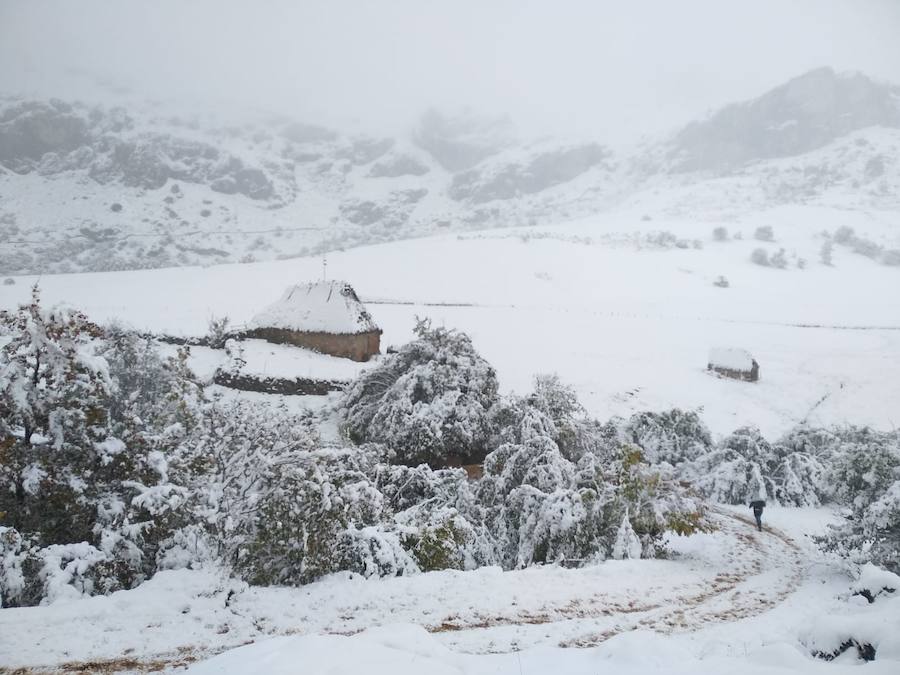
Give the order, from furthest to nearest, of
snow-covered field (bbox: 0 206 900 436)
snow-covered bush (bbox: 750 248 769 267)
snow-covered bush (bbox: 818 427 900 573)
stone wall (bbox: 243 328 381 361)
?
snow-covered bush (bbox: 750 248 769 267), snow-covered field (bbox: 0 206 900 436), stone wall (bbox: 243 328 381 361), snow-covered bush (bbox: 818 427 900 573)

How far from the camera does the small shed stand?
3206 centimetres

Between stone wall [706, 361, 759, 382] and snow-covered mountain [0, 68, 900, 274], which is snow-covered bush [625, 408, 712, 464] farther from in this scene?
snow-covered mountain [0, 68, 900, 274]

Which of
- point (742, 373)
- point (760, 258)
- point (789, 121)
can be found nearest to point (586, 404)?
point (742, 373)

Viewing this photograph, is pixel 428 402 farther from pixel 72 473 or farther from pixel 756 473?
pixel 756 473

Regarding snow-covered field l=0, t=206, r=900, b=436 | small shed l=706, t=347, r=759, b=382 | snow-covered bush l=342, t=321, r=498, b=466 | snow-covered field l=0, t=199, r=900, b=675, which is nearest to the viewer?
snow-covered field l=0, t=199, r=900, b=675

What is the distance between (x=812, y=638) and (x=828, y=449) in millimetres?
16428

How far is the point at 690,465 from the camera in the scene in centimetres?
1878

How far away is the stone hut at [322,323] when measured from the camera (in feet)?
77.7

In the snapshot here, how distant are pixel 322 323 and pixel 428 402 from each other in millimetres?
9507

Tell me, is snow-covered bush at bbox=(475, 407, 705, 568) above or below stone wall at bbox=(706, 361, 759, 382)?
above

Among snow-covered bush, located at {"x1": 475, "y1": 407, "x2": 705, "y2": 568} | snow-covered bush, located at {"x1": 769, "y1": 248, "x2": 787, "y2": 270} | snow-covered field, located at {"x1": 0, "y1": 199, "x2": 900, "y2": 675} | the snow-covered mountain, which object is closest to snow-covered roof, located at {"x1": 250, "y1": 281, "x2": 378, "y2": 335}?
snow-covered field, located at {"x1": 0, "y1": 199, "x2": 900, "y2": 675}

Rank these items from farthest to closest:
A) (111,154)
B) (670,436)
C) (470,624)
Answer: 1. (111,154)
2. (670,436)
3. (470,624)

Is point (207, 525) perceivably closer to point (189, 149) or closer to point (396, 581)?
point (396, 581)

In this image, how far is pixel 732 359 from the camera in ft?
106
